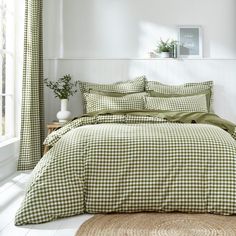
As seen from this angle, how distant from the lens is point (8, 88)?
3.97 metres

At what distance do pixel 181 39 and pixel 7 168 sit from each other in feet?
8.40

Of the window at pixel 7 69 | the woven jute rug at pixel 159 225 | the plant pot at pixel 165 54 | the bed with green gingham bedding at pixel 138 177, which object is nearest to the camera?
the woven jute rug at pixel 159 225

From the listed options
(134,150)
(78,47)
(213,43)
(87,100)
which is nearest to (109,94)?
(87,100)

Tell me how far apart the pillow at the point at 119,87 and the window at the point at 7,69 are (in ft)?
2.82

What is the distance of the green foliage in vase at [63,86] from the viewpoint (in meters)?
4.31

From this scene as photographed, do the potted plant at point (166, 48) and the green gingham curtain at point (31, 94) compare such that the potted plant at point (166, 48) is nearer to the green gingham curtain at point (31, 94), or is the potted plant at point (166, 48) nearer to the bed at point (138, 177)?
the green gingham curtain at point (31, 94)

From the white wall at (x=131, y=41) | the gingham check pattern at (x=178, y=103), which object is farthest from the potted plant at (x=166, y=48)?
the gingham check pattern at (x=178, y=103)

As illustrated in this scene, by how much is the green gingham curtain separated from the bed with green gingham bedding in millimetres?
1486

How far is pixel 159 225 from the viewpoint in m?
2.07

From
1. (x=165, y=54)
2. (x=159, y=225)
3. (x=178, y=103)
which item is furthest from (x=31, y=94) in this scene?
(x=159, y=225)

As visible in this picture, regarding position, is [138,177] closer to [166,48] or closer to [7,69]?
[7,69]

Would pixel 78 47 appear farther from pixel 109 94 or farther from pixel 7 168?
pixel 7 168

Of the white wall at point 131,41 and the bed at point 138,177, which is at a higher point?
the white wall at point 131,41

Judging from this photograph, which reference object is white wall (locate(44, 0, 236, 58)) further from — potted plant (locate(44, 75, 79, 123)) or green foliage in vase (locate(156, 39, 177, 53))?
potted plant (locate(44, 75, 79, 123))
